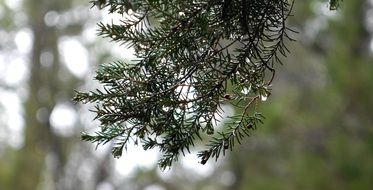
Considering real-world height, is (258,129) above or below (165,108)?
above

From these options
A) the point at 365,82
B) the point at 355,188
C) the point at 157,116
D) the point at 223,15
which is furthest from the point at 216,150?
the point at 365,82

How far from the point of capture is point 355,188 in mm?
5438

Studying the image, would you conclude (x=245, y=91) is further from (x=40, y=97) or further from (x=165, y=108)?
(x=40, y=97)

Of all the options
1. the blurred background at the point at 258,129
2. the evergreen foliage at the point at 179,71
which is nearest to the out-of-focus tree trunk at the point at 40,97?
the blurred background at the point at 258,129

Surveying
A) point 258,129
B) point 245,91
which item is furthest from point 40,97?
point 245,91

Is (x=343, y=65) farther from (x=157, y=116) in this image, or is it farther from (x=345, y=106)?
(x=157, y=116)

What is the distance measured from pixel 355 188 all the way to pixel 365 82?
43.1 inches

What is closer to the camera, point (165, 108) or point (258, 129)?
point (165, 108)

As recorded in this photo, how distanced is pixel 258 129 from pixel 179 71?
221 inches

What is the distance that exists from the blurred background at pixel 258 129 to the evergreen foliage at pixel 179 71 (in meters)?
4.30

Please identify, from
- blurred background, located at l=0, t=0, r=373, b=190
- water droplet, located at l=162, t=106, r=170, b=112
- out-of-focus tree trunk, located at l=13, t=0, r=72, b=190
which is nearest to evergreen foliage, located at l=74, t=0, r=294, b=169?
Result: water droplet, located at l=162, t=106, r=170, b=112

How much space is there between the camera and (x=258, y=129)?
22.7ft

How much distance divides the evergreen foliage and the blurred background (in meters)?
4.30

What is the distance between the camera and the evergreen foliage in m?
1.36
